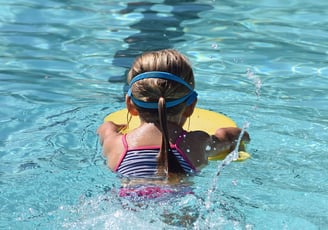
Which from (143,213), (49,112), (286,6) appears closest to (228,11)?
(286,6)

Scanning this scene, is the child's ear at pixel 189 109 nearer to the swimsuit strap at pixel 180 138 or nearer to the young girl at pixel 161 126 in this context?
the young girl at pixel 161 126

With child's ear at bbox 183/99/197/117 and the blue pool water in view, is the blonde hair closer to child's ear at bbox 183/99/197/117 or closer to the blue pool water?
child's ear at bbox 183/99/197/117

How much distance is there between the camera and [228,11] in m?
7.07

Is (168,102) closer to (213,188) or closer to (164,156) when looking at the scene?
(164,156)

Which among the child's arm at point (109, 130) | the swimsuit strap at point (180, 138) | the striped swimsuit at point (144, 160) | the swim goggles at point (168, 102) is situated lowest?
the child's arm at point (109, 130)

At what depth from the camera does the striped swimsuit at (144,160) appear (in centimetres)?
323

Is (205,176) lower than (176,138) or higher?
lower

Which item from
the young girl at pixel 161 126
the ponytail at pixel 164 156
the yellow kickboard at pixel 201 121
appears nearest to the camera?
the ponytail at pixel 164 156

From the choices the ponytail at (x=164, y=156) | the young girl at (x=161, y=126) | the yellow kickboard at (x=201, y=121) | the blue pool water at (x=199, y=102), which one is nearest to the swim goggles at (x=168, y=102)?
the young girl at (x=161, y=126)

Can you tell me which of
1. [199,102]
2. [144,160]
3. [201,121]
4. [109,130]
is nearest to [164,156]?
[144,160]

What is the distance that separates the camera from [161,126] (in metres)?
3.12

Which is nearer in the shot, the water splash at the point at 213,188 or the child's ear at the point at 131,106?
the water splash at the point at 213,188

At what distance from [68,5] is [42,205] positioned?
13.7ft

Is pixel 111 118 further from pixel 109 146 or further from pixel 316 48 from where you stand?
pixel 316 48
